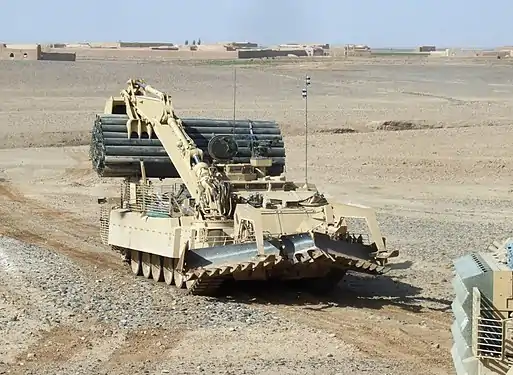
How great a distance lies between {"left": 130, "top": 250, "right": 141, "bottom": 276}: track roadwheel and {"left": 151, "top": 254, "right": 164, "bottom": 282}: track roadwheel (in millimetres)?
454

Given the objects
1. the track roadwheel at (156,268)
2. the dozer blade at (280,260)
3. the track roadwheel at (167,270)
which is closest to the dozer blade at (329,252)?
the dozer blade at (280,260)

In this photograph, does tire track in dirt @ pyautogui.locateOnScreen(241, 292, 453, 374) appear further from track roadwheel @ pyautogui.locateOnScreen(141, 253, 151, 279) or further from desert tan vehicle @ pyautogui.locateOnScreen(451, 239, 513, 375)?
desert tan vehicle @ pyautogui.locateOnScreen(451, 239, 513, 375)

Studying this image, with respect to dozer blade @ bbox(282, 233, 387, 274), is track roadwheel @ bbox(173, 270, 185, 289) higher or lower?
lower

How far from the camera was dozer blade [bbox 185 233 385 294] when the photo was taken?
15766mm

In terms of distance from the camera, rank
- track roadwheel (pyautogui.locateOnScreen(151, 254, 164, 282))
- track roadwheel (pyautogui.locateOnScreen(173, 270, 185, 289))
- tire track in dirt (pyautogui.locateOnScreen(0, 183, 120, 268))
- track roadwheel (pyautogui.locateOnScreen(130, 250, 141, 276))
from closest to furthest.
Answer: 1. track roadwheel (pyautogui.locateOnScreen(173, 270, 185, 289))
2. track roadwheel (pyautogui.locateOnScreen(151, 254, 164, 282))
3. track roadwheel (pyautogui.locateOnScreen(130, 250, 141, 276))
4. tire track in dirt (pyautogui.locateOnScreen(0, 183, 120, 268))

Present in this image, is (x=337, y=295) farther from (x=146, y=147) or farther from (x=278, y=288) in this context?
(x=146, y=147)

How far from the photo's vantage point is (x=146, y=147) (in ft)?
67.8

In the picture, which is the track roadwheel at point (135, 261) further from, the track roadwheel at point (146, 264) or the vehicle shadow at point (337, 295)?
the vehicle shadow at point (337, 295)

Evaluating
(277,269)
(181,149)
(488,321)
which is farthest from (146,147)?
(488,321)

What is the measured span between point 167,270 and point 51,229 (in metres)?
6.61

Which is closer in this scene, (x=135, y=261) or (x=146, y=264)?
(x=146, y=264)

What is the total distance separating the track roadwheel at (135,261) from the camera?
19.1m

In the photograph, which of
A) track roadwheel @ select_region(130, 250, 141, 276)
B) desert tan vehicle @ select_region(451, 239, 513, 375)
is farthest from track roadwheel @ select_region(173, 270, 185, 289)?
desert tan vehicle @ select_region(451, 239, 513, 375)

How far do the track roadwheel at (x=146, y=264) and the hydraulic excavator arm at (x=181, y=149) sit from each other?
1.38 m
